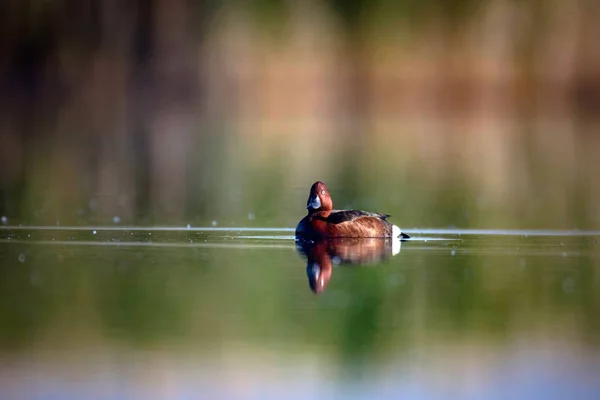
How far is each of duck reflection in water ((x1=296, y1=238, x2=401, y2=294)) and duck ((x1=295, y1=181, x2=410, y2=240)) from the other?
7 cm

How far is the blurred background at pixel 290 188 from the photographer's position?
7.62 metres

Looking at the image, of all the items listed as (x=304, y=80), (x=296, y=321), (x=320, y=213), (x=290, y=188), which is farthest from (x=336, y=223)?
(x=304, y=80)

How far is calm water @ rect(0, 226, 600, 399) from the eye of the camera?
714 cm

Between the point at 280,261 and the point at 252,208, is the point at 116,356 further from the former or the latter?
the point at 252,208

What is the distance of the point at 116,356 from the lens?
7.61 meters

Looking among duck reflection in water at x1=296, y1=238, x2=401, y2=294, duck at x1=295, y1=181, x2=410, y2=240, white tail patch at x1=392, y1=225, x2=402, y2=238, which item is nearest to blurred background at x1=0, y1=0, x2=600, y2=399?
duck reflection in water at x1=296, y1=238, x2=401, y2=294

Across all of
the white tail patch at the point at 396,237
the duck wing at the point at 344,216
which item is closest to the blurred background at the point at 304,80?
the white tail patch at the point at 396,237

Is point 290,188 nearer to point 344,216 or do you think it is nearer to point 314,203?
point 314,203

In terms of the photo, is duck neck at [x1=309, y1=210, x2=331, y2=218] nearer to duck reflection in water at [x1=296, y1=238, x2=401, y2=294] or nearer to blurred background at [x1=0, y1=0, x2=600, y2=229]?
duck reflection in water at [x1=296, y1=238, x2=401, y2=294]

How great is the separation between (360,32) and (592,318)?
125 feet

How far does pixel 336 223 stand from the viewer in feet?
45.0

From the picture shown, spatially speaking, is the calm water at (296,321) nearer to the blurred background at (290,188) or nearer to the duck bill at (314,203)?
the blurred background at (290,188)

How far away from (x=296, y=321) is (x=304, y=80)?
140 feet

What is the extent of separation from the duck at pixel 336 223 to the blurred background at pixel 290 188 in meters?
0.36
